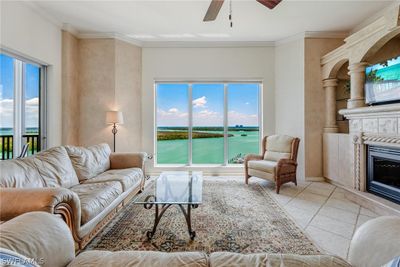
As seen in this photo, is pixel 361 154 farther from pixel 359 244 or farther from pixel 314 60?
pixel 359 244

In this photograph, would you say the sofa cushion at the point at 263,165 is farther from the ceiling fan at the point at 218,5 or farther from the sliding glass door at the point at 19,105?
the sliding glass door at the point at 19,105

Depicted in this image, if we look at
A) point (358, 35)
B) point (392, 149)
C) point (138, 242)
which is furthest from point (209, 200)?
point (358, 35)

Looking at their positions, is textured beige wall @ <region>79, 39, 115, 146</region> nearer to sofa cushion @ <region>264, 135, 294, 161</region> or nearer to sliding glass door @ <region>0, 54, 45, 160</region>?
sliding glass door @ <region>0, 54, 45, 160</region>

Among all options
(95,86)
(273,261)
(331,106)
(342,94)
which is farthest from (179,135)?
(273,261)

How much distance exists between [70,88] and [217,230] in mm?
3899

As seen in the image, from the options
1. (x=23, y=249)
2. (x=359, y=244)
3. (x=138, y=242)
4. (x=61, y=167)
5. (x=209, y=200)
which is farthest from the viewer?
(x=209, y=200)

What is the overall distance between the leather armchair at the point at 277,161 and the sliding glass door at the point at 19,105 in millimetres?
3780

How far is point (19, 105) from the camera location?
3412mm

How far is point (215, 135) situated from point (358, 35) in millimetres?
3199

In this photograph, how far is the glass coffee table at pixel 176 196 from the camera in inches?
86.5

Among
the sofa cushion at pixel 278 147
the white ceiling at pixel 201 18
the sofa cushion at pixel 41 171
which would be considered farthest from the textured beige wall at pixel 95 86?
the sofa cushion at pixel 278 147

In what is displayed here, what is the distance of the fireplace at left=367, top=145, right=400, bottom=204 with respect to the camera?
285cm

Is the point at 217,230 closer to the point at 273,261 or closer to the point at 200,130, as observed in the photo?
the point at 273,261

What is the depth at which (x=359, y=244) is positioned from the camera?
108 cm
